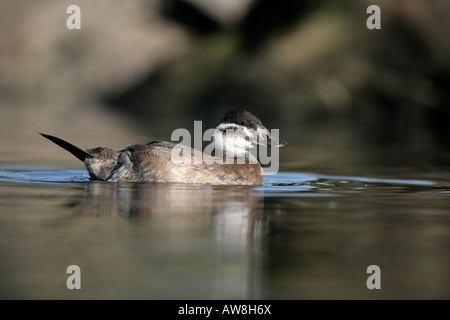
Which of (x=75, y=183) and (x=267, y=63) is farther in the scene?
(x=267, y=63)

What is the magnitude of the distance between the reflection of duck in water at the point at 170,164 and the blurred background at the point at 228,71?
5806mm

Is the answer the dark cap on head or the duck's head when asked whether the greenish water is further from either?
the dark cap on head

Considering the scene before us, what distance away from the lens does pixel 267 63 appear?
2909 centimetres

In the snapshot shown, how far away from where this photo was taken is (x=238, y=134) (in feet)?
37.5

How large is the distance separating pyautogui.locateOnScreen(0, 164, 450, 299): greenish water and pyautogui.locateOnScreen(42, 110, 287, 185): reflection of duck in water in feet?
0.83

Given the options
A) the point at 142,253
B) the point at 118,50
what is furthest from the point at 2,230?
the point at 118,50

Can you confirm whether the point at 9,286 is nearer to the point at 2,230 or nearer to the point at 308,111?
the point at 2,230

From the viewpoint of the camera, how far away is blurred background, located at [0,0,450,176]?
22.6m

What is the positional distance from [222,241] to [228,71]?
74.9 ft

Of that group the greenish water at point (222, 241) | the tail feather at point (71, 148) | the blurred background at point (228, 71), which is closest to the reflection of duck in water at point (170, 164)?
the tail feather at point (71, 148)

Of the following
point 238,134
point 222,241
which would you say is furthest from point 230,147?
point 222,241

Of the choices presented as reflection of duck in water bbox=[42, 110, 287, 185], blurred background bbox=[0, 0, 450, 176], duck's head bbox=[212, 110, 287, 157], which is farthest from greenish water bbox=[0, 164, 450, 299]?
blurred background bbox=[0, 0, 450, 176]

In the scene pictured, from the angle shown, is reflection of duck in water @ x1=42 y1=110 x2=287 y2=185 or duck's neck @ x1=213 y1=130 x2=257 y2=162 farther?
duck's neck @ x1=213 y1=130 x2=257 y2=162
